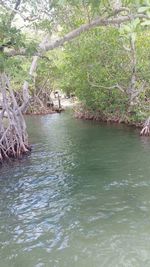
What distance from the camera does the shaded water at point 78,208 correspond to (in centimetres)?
655

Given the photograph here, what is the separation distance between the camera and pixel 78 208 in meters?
8.68


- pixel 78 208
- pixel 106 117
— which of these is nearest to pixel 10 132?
pixel 78 208

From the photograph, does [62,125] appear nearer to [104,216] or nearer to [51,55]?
[51,55]

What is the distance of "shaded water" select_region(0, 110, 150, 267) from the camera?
21.5 ft

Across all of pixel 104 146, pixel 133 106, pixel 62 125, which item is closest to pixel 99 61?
pixel 133 106

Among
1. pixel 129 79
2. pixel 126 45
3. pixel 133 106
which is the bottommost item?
pixel 133 106

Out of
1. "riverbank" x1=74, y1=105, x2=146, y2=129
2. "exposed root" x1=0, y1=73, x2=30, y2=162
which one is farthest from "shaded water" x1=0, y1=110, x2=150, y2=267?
"riverbank" x1=74, y1=105, x2=146, y2=129

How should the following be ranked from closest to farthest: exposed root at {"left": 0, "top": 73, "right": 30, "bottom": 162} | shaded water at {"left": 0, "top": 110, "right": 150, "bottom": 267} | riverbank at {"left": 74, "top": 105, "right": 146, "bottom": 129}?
shaded water at {"left": 0, "top": 110, "right": 150, "bottom": 267} → exposed root at {"left": 0, "top": 73, "right": 30, "bottom": 162} → riverbank at {"left": 74, "top": 105, "right": 146, "bottom": 129}

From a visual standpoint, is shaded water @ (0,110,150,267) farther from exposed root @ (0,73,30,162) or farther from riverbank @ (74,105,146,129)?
riverbank @ (74,105,146,129)

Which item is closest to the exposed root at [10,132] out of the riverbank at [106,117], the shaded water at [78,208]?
the shaded water at [78,208]

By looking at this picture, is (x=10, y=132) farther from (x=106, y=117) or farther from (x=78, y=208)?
(x=106, y=117)

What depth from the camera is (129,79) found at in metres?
21.5

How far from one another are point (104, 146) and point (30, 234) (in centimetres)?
874

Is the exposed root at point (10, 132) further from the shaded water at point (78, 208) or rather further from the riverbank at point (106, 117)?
the riverbank at point (106, 117)
